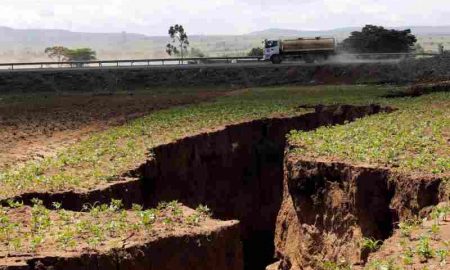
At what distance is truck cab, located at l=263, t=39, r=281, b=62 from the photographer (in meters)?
60.7

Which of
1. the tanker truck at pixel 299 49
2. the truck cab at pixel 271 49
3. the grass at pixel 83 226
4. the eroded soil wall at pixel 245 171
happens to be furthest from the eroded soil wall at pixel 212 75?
the grass at pixel 83 226

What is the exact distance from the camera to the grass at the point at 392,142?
16.2 m

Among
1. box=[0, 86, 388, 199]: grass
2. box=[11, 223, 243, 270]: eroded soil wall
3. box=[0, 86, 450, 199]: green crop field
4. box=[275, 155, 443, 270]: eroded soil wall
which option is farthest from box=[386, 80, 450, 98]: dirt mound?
box=[11, 223, 243, 270]: eroded soil wall

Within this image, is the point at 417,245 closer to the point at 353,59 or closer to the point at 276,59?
the point at 276,59

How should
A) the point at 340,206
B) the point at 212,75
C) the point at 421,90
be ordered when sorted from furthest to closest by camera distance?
the point at 212,75 < the point at 421,90 < the point at 340,206

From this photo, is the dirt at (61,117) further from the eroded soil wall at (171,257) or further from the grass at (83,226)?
the eroded soil wall at (171,257)

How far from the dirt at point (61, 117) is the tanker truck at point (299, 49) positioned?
14728 millimetres

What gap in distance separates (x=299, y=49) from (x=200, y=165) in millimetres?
39556

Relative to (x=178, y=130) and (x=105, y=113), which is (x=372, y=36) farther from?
(x=178, y=130)

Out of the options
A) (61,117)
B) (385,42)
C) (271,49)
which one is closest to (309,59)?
(271,49)

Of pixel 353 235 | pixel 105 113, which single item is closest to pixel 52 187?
pixel 353 235

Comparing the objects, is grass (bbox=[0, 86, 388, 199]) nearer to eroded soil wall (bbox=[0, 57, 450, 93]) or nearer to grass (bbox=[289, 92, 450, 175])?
grass (bbox=[289, 92, 450, 175])

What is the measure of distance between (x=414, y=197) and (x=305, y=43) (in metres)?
47.7

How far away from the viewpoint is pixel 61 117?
3491cm
